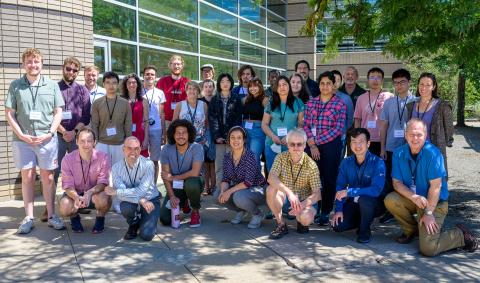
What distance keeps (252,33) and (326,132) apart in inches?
467

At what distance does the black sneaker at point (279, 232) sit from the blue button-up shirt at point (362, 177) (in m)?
0.60

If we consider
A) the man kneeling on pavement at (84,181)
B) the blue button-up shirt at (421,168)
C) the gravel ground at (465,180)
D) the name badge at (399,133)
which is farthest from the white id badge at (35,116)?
the gravel ground at (465,180)

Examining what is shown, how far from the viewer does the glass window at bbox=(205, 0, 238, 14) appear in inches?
517

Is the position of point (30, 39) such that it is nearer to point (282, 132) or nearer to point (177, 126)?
point (177, 126)

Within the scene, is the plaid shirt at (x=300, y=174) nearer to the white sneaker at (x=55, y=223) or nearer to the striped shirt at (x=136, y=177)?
the striped shirt at (x=136, y=177)

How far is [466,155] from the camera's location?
10.9 metres

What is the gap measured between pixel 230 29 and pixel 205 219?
997cm

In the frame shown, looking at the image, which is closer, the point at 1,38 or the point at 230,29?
the point at 1,38

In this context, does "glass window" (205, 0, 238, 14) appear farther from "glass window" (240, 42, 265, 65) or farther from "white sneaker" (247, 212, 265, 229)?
"white sneaker" (247, 212, 265, 229)

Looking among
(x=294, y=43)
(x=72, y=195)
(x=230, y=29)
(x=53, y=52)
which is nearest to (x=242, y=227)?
(x=72, y=195)

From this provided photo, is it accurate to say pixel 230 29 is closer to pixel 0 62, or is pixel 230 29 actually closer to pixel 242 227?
pixel 0 62

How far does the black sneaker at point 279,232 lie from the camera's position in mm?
4779

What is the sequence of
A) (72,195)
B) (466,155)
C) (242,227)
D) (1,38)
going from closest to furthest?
(72,195), (242,227), (1,38), (466,155)

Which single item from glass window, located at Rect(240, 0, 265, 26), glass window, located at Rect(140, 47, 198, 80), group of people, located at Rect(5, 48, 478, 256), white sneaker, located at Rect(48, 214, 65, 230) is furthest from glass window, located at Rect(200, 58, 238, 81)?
white sneaker, located at Rect(48, 214, 65, 230)
